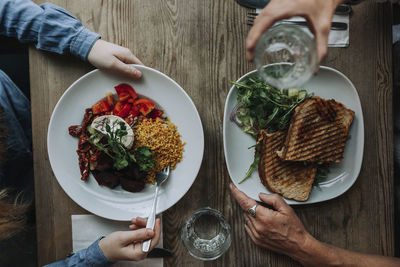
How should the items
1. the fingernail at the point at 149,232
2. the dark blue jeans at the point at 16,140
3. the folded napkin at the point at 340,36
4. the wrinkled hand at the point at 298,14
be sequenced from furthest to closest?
the dark blue jeans at the point at 16,140 < the folded napkin at the point at 340,36 < the fingernail at the point at 149,232 < the wrinkled hand at the point at 298,14

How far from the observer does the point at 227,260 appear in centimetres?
135

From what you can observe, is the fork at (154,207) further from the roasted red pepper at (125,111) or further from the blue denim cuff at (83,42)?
the blue denim cuff at (83,42)

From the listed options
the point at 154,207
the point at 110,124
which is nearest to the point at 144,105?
the point at 110,124

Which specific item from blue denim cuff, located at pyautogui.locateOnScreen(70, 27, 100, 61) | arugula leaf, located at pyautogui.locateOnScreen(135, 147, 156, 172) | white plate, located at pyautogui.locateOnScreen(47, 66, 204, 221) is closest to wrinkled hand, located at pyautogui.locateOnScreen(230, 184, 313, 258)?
white plate, located at pyautogui.locateOnScreen(47, 66, 204, 221)

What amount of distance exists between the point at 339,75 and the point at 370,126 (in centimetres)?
28

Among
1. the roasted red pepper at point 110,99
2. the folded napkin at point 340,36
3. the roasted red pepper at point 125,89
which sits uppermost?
the folded napkin at point 340,36

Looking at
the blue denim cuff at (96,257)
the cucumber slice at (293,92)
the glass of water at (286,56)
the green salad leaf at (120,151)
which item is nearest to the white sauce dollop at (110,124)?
the green salad leaf at (120,151)

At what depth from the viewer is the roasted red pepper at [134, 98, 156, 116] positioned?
1.27 meters

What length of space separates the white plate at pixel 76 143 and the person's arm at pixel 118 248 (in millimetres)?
69

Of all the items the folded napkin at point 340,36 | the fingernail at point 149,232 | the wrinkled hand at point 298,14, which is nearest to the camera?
the wrinkled hand at point 298,14

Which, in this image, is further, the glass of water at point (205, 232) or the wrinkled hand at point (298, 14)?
the glass of water at point (205, 232)

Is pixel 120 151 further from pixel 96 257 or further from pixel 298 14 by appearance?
pixel 298 14

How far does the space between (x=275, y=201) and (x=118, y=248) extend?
0.65 metres

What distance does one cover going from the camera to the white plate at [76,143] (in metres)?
1.25
